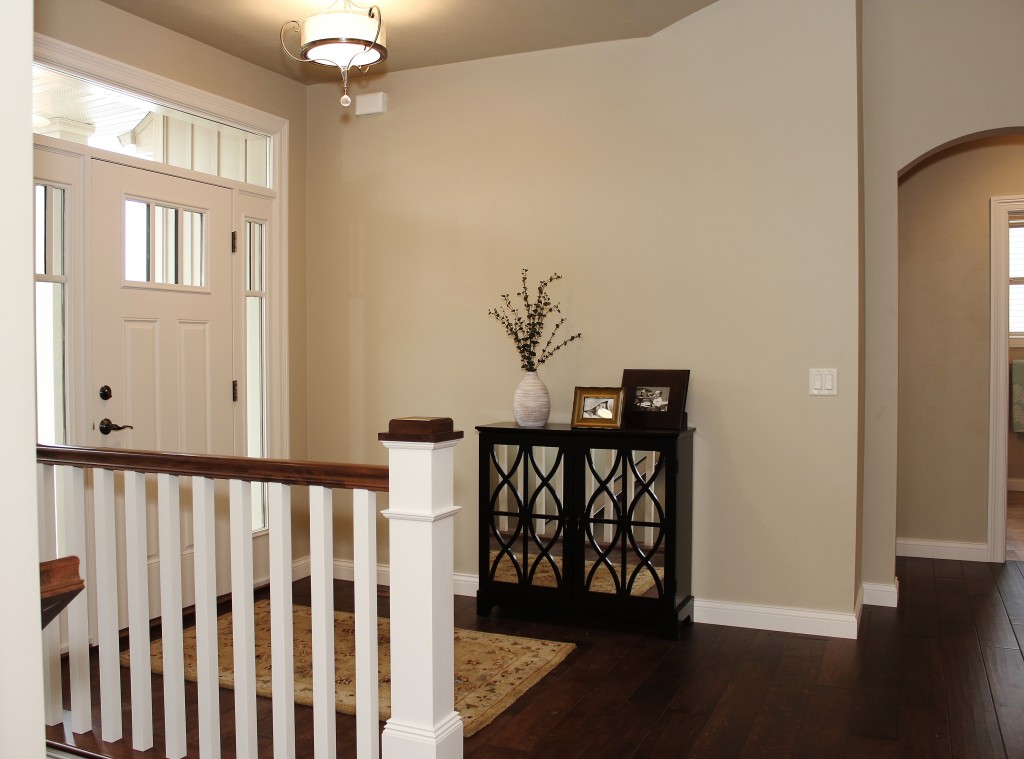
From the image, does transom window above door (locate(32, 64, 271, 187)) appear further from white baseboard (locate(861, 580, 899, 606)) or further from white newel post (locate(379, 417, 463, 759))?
white baseboard (locate(861, 580, 899, 606))

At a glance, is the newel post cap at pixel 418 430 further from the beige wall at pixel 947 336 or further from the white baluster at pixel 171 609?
the beige wall at pixel 947 336

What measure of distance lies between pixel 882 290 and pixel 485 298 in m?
1.86

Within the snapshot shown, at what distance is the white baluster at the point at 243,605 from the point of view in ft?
7.72

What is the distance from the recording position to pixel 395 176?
463 centimetres

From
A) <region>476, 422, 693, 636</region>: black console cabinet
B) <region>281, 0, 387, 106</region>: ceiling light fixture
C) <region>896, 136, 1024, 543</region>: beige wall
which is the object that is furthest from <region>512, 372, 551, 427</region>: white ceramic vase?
<region>896, 136, 1024, 543</region>: beige wall

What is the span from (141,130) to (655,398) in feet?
8.24

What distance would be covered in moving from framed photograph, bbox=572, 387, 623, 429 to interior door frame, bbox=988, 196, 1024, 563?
2.47 metres

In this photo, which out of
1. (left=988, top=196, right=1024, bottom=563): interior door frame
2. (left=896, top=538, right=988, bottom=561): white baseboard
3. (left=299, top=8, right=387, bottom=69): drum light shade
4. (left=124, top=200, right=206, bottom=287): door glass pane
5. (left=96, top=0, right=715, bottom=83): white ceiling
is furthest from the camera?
(left=896, top=538, right=988, bottom=561): white baseboard

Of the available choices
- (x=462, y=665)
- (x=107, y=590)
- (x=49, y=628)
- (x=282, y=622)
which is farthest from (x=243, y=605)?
(x=462, y=665)

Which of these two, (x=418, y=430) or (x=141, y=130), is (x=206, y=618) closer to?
(x=418, y=430)

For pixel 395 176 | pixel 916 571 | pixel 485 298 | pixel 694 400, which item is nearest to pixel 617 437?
pixel 694 400

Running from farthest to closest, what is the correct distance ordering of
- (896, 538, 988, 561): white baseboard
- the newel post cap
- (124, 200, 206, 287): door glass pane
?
(896, 538, 988, 561): white baseboard → (124, 200, 206, 287): door glass pane → the newel post cap

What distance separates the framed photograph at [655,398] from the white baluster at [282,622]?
1.96 m

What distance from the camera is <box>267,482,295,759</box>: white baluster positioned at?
230 centimetres
